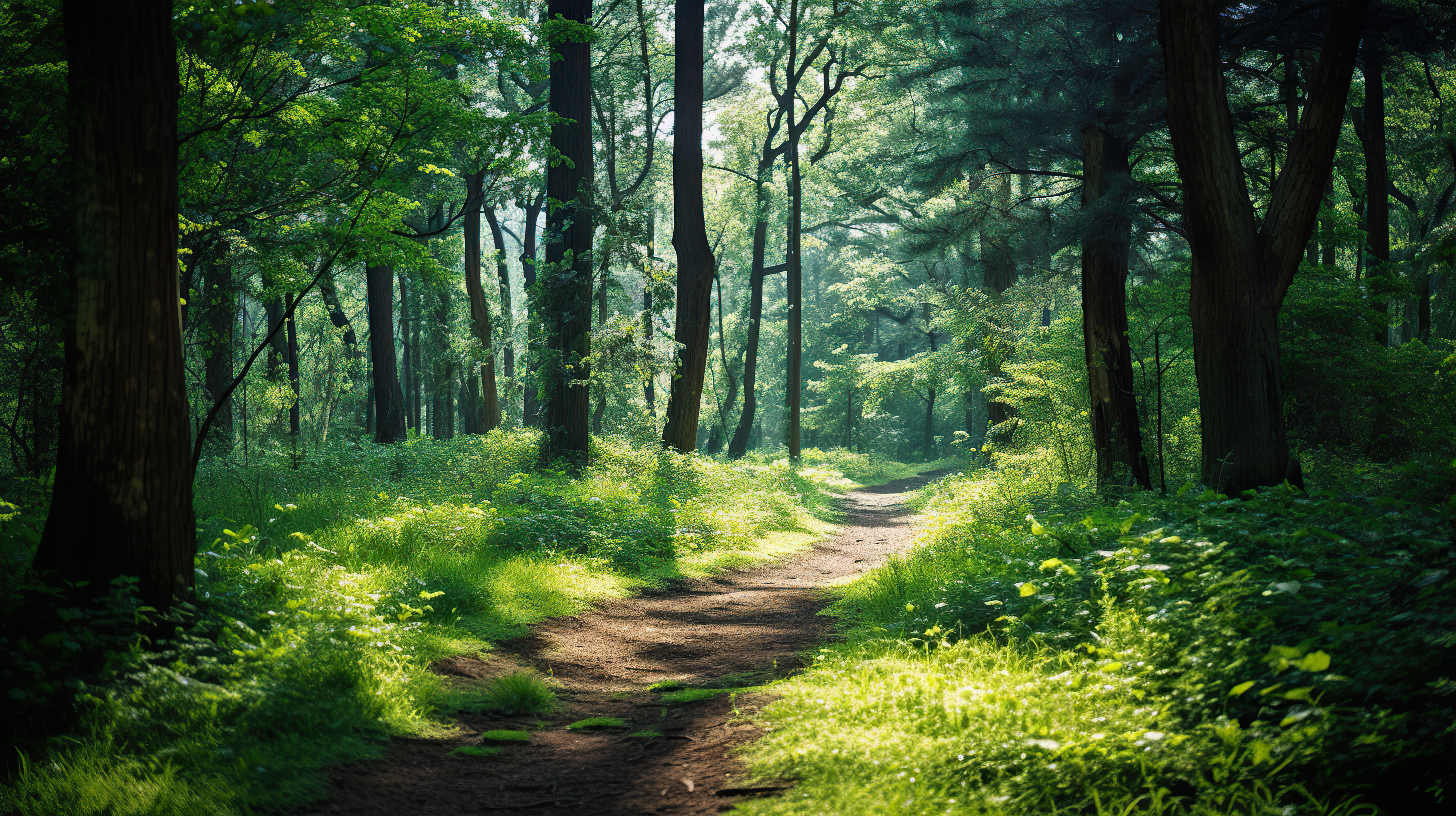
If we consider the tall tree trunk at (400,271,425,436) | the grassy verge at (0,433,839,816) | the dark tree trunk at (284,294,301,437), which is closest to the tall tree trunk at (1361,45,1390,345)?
the grassy verge at (0,433,839,816)

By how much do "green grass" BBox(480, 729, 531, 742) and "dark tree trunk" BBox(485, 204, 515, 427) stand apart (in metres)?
13.9

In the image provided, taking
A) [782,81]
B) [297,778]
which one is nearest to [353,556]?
[297,778]

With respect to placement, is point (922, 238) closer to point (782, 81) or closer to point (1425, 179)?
point (782, 81)

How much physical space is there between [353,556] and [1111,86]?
10505 mm

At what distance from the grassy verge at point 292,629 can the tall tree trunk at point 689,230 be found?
180 inches

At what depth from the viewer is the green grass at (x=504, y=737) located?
13.6 ft

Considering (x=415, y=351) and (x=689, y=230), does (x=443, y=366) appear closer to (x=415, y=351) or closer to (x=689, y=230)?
(x=415, y=351)

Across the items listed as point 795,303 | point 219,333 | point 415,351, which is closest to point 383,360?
point 219,333

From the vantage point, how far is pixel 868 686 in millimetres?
4066

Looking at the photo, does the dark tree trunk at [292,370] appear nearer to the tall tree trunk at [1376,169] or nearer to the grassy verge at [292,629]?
the grassy verge at [292,629]

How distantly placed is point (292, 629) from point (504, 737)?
1.46 m

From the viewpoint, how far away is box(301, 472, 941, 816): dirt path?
11.1ft

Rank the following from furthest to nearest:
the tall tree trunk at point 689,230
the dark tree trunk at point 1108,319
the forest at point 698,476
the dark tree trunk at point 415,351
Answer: the dark tree trunk at point 415,351 < the tall tree trunk at point 689,230 < the dark tree trunk at point 1108,319 < the forest at point 698,476

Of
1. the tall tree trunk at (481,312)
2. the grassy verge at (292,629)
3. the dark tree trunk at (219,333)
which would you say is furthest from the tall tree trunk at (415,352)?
the grassy verge at (292,629)
